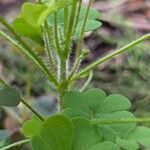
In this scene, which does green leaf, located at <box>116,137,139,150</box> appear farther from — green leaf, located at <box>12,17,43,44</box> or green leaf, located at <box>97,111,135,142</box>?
green leaf, located at <box>12,17,43,44</box>

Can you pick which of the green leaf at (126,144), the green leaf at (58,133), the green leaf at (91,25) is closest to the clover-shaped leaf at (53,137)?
the green leaf at (58,133)

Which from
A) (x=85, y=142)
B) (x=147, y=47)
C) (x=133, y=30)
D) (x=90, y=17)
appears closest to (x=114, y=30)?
(x=133, y=30)

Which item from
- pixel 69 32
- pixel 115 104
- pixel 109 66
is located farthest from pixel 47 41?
pixel 109 66

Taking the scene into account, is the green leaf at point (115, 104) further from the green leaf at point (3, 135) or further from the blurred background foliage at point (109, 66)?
the blurred background foliage at point (109, 66)

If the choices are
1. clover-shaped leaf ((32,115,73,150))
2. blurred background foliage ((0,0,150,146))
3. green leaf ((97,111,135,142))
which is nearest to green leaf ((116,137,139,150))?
green leaf ((97,111,135,142))

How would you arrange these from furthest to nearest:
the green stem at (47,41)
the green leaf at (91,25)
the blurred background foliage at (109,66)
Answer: the blurred background foliage at (109,66), the green leaf at (91,25), the green stem at (47,41)

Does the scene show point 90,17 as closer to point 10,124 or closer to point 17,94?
point 17,94

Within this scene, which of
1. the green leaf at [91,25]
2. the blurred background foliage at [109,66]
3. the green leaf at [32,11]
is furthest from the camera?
the blurred background foliage at [109,66]
